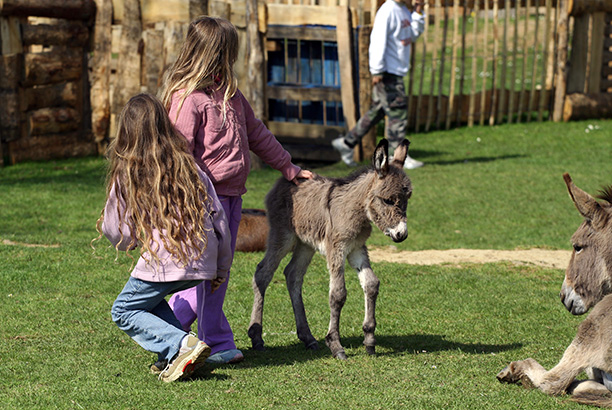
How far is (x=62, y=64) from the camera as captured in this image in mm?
13711

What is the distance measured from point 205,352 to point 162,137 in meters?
1.32

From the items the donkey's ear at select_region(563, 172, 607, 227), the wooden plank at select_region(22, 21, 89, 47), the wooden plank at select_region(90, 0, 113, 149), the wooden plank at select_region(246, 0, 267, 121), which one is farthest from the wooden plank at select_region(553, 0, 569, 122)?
the donkey's ear at select_region(563, 172, 607, 227)

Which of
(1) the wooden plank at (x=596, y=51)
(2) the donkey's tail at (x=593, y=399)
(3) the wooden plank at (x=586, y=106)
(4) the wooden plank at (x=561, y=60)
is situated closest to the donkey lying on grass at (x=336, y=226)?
(2) the donkey's tail at (x=593, y=399)

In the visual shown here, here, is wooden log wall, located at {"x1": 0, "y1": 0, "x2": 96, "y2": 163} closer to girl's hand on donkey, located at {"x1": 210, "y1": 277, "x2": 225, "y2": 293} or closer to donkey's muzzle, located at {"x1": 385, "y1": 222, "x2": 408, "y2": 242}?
girl's hand on donkey, located at {"x1": 210, "y1": 277, "x2": 225, "y2": 293}

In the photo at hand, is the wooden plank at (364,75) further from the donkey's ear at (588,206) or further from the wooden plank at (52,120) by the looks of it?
the donkey's ear at (588,206)

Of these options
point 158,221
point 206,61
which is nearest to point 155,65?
point 206,61

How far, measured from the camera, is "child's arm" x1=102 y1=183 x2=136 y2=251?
16.4ft

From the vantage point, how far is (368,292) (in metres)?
5.71

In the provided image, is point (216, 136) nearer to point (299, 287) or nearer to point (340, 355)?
point (299, 287)

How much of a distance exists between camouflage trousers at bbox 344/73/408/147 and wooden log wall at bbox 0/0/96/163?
15.5ft

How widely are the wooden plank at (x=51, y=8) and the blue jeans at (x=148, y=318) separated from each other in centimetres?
908

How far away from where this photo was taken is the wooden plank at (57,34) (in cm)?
1327

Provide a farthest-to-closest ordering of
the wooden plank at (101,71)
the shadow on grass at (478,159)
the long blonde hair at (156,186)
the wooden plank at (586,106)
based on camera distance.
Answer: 1. the wooden plank at (586,106)
2. the shadow on grass at (478,159)
3. the wooden plank at (101,71)
4. the long blonde hair at (156,186)

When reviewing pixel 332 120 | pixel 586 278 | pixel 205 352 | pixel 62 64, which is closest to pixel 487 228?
pixel 332 120
